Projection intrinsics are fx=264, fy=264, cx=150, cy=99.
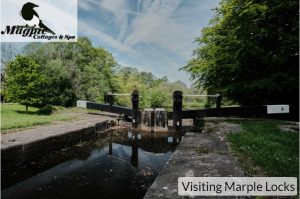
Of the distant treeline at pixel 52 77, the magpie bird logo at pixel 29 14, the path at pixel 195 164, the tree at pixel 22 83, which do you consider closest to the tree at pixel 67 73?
the distant treeline at pixel 52 77

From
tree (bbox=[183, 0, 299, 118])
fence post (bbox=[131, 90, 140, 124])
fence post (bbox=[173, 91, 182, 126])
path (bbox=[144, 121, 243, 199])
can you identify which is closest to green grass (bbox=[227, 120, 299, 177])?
path (bbox=[144, 121, 243, 199])

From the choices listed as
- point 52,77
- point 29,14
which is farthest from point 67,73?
point 29,14

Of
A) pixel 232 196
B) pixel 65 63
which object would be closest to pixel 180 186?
pixel 232 196

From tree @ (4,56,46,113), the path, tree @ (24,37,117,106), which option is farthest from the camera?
tree @ (24,37,117,106)

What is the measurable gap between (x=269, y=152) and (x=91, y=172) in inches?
113

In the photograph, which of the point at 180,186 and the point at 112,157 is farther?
the point at 112,157

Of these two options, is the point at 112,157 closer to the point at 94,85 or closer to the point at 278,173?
the point at 278,173

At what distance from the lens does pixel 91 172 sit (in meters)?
4.21

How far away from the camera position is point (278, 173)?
327 cm

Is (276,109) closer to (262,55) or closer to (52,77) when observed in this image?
(262,55)

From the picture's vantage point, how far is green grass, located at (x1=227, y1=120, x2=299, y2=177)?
3.45 metres

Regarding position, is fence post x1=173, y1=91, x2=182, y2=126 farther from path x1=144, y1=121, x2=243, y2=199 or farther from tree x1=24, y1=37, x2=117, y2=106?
tree x1=24, y1=37, x2=117, y2=106

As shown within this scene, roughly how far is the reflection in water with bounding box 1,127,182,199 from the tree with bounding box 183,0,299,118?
4.38 m

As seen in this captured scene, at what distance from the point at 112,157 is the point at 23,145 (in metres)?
1.60
